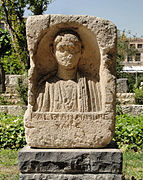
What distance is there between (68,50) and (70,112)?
2.24 ft

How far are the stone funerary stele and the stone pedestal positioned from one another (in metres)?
0.10

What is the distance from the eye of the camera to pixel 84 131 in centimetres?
266

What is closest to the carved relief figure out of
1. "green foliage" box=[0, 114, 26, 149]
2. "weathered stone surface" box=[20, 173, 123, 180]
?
"weathered stone surface" box=[20, 173, 123, 180]

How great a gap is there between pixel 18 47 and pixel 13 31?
2.03 ft

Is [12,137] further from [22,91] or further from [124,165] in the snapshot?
[22,91]

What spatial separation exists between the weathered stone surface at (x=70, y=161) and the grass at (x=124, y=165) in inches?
33.7

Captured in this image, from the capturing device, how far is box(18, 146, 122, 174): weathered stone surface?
2615 millimetres

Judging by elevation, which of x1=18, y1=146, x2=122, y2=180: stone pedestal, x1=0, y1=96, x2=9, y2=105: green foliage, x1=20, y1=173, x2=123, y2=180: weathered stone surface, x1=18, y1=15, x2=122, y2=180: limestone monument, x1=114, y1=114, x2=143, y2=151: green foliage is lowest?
x1=114, y1=114, x2=143, y2=151: green foliage

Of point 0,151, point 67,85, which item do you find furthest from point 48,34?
point 0,151

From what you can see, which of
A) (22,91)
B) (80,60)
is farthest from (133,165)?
(22,91)

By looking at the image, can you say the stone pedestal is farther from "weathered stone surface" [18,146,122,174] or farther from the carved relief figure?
the carved relief figure

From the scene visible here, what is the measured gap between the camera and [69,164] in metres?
2.63

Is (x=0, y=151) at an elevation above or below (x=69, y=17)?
below

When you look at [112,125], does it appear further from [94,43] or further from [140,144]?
[140,144]
